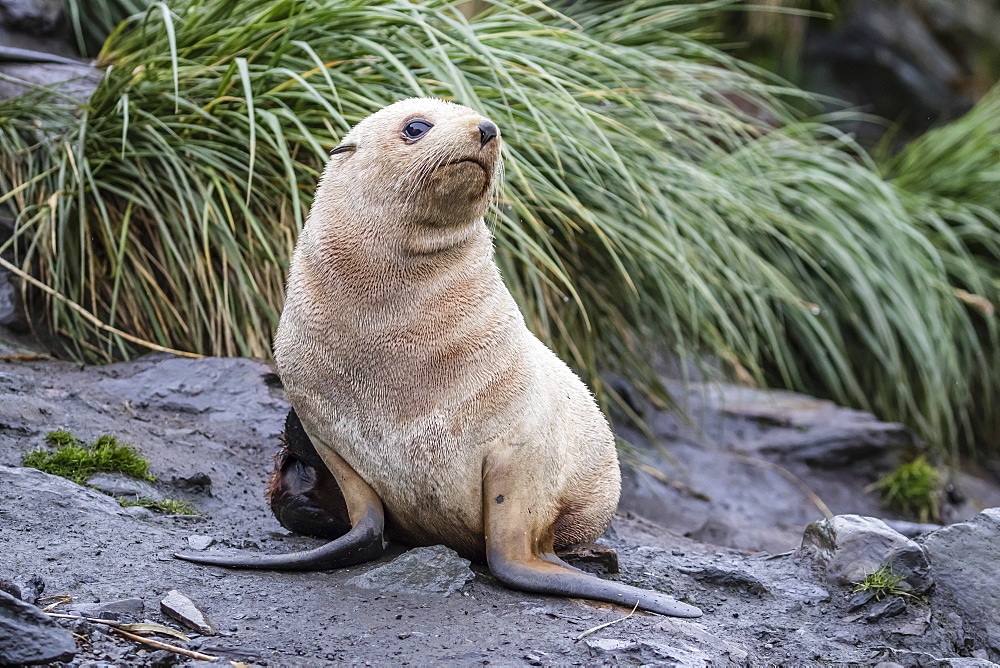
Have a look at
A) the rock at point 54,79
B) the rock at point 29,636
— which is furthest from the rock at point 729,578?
the rock at point 54,79

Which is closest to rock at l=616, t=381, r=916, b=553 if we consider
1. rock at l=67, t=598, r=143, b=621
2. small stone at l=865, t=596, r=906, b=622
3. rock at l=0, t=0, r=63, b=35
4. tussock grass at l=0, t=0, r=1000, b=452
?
tussock grass at l=0, t=0, r=1000, b=452

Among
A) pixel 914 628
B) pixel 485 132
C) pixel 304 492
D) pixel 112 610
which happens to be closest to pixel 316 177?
pixel 304 492

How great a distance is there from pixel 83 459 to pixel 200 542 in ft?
1.97

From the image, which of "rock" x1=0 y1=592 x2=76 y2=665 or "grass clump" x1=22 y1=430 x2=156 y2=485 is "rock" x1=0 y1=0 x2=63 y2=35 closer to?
"grass clump" x1=22 y1=430 x2=156 y2=485

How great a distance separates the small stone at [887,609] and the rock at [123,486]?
6.80 ft

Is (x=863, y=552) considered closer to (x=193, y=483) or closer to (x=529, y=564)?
(x=529, y=564)

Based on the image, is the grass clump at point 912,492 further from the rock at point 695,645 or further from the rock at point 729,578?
the rock at point 695,645

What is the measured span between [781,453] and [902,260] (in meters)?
1.52

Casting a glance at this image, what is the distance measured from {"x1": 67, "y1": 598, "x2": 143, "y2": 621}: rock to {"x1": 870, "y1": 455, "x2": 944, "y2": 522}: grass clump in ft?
15.4

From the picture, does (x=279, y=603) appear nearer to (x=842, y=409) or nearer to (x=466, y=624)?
(x=466, y=624)

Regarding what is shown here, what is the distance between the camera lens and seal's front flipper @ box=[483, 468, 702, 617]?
2605mm

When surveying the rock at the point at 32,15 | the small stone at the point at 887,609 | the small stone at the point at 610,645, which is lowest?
the small stone at the point at 887,609

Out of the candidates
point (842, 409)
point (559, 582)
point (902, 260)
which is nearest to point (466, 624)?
point (559, 582)

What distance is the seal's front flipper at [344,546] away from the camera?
2635 millimetres
